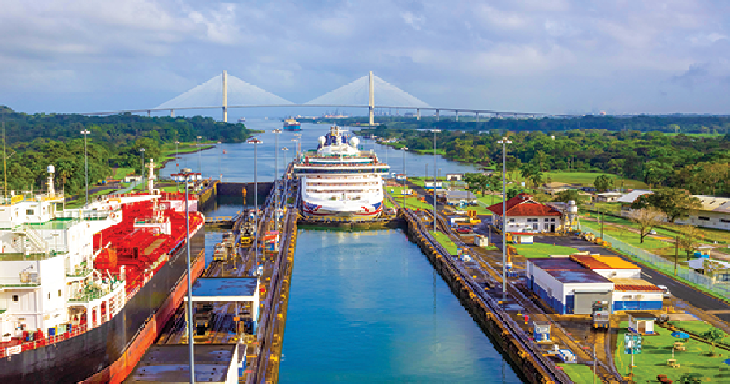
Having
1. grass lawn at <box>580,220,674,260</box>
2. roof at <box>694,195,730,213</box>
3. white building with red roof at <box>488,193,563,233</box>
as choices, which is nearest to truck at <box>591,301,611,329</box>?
grass lawn at <box>580,220,674,260</box>

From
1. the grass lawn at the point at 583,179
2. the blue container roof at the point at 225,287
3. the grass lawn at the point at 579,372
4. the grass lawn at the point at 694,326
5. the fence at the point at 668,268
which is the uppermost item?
the grass lawn at the point at 583,179

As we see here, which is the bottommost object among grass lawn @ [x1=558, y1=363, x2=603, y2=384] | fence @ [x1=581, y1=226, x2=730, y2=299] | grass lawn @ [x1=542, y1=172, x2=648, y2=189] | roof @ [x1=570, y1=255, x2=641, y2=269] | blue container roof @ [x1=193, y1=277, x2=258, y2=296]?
grass lawn @ [x1=558, y1=363, x2=603, y2=384]

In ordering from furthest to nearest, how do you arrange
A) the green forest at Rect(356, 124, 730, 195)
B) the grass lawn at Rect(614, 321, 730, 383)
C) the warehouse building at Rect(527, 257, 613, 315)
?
the green forest at Rect(356, 124, 730, 195) → the warehouse building at Rect(527, 257, 613, 315) → the grass lawn at Rect(614, 321, 730, 383)

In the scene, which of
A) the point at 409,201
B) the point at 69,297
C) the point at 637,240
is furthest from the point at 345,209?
the point at 69,297

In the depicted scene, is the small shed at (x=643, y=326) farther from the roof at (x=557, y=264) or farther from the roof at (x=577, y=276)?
the roof at (x=557, y=264)

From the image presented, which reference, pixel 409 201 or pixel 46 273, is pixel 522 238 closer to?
pixel 409 201

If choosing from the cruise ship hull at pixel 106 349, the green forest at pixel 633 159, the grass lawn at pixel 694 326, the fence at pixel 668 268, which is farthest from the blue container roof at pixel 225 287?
the green forest at pixel 633 159

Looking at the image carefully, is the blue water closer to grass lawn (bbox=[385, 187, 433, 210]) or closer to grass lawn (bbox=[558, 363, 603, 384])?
grass lawn (bbox=[558, 363, 603, 384])
